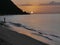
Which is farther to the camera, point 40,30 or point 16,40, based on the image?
point 40,30

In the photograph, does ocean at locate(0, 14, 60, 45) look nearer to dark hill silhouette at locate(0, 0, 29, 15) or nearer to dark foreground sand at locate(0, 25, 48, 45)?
dark foreground sand at locate(0, 25, 48, 45)

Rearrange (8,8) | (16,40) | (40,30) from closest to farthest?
(16,40) < (40,30) < (8,8)

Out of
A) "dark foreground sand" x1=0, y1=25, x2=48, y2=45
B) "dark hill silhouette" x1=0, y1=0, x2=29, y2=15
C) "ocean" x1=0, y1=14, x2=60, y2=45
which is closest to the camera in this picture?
"dark foreground sand" x1=0, y1=25, x2=48, y2=45

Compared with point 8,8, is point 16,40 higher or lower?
higher

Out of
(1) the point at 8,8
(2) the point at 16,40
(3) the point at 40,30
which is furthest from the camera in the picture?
(1) the point at 8,8

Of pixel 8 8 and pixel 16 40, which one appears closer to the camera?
pixel 16 40

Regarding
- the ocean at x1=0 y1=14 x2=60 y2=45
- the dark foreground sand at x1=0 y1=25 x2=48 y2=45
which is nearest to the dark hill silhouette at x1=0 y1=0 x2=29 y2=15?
the ocean at x1=0 y1=14 x2=60 y2=45

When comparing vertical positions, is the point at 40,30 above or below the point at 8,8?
below

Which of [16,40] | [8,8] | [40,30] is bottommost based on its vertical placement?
[40,30]

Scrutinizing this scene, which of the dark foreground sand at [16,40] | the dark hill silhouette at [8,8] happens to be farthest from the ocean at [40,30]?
the dark hill silhouette at [8,8]

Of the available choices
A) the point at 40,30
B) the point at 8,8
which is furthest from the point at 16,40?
the point at 8,8

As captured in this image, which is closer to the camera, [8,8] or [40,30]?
[40,30]

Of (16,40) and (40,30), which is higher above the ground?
(16,40)

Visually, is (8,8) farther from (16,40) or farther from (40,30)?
(16,40)
